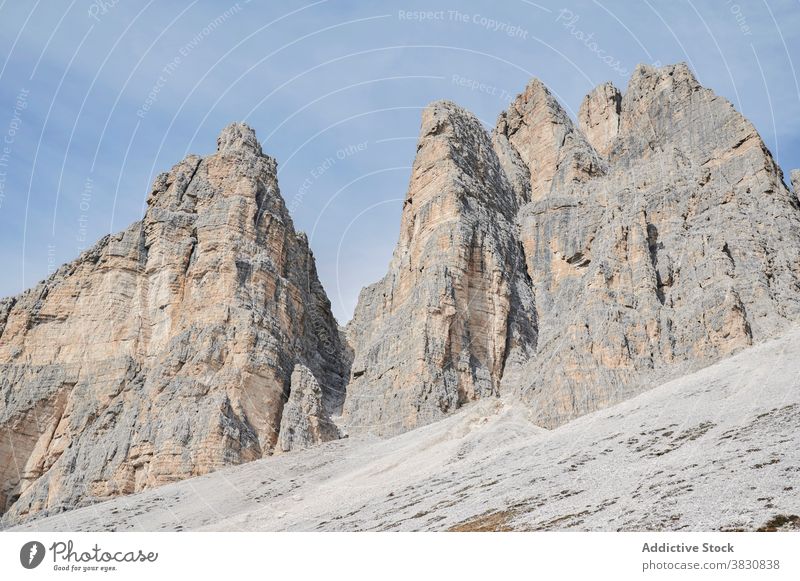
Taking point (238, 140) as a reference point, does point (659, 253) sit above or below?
below

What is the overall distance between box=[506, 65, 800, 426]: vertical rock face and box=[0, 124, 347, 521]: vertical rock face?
25.9 m

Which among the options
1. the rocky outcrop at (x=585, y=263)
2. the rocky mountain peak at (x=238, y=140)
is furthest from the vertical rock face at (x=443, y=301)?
the rocky mountain peak at (x=238, y=140)

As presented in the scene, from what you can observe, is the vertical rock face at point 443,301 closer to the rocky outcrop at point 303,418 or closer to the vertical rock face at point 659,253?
the rocky outcrop at point 303,418

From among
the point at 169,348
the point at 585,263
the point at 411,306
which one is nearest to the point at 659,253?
the point at 585,263

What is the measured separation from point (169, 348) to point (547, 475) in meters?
50.9

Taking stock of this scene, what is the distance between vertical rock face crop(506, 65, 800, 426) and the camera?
70.6 meters

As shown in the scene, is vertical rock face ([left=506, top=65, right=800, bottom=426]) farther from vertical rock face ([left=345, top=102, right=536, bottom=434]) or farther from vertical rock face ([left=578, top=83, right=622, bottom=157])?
vertical rock face ([left=578, top=83, right=622, bottom=157])

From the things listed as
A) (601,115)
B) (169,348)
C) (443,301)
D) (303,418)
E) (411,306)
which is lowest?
(303,418)

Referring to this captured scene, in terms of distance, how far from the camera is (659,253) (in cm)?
8350

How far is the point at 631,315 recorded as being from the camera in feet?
248
